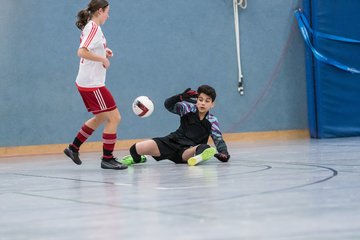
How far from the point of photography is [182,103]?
5.91m

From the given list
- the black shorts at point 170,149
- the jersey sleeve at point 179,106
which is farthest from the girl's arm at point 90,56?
the black shorts at point 170,149

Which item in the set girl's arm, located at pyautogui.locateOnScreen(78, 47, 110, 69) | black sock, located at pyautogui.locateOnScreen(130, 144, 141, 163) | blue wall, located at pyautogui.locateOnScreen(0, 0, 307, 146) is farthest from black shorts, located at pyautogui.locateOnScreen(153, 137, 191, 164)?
blue wall, located at pyautogui.locateOnScreen(0, 0, 307, 146)

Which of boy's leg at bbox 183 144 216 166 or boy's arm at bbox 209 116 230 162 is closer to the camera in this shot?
boy's leg at bbox 183 144 216 166

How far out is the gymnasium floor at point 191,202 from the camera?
2.41 metres

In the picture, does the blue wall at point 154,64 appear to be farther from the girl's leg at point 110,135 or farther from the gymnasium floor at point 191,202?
the gymnasium floor at point 191,202

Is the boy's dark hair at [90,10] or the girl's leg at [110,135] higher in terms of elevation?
the boy's dark hair at [90,10]

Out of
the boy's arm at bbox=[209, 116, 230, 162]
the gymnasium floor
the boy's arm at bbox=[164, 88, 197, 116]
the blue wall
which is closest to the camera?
the gymnasium floor

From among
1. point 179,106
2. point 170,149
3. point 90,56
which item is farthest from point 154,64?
point 90,56

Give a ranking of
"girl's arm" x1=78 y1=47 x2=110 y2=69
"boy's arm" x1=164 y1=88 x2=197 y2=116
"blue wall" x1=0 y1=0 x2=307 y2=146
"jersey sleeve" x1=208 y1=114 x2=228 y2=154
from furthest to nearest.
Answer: "blue wall" x1=0 y1=0 x2=307 y2=146
"boy's arm" x1=164 y1=88 x2=197 y2=116
"jersey sleeve" x1=208 y1=114 x2=228 y2=154
"girl's arm" x1=78 y1=47 x2=110 y2=69

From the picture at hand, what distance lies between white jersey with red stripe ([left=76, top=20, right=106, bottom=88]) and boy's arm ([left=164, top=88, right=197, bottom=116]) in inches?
23.6

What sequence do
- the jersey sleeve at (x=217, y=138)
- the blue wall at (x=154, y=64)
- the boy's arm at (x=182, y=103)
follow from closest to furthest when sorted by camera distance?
the jersey sleeve at (x=217, y=138)
the boy's arm at (x=182, y=103)
the blue wall at (x=154, y=64)

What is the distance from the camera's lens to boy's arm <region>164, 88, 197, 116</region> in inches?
232

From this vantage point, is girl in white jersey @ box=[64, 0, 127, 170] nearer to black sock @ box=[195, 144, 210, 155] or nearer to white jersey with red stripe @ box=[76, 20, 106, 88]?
white jersey with red stripe @ box=[76, 20, 106, 88]

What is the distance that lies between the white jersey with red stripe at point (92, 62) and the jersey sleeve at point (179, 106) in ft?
1.95
